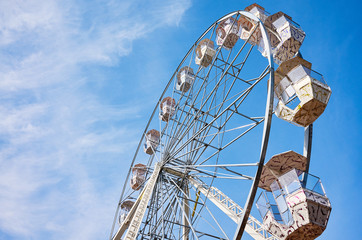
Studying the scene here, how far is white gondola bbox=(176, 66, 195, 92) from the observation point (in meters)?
16.1

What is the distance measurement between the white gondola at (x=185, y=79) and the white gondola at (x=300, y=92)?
269 inches

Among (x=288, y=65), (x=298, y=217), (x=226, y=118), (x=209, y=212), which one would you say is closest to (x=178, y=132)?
(x=226, y=118)

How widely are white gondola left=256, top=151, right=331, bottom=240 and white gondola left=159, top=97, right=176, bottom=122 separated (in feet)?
27.0

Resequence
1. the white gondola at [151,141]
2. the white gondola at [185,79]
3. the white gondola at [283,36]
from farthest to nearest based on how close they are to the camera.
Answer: the white gondola at [151,141] < the white gondola at [185,79] < the white gondola at [283,36]

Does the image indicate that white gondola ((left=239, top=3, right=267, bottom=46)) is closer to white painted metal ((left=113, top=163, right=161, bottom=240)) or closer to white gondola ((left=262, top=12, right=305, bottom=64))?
Result: white gondola ((left=262, top=12, right=305, bottom=64))

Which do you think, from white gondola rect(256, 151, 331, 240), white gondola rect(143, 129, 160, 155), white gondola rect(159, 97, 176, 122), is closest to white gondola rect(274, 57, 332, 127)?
white gondola rect(256, 151, 331, 240)

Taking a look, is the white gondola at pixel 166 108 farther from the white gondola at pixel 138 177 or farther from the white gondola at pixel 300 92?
the white gondola at pixel 300 92

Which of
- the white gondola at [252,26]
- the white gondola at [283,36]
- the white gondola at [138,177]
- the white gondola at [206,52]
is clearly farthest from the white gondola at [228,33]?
the white gondola at [138,177]

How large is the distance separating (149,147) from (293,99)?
31.9ft

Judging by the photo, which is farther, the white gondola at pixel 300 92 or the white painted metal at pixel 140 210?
the white painted metal at pixel 140 210

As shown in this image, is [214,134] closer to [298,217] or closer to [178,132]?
[178,132]

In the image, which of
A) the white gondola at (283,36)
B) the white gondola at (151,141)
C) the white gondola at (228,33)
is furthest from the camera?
the white gondola at (151,141)

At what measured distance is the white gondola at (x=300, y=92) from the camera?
28.9ft

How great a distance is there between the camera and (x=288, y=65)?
9.69 metres
